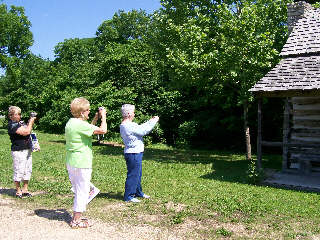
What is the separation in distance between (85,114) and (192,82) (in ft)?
28.0

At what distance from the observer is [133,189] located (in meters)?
7.32

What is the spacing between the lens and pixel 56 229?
568 cm

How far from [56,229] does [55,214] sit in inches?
34.4

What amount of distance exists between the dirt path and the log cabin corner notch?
5.56 metres

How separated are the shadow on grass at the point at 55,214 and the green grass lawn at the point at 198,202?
28 cm

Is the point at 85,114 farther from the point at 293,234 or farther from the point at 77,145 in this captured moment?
the point at 293,234

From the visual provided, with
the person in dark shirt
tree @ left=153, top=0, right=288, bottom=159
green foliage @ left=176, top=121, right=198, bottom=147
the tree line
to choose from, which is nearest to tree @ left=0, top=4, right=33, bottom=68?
the tree line

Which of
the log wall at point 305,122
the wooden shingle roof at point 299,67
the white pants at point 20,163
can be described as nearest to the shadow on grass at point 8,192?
the white pants at point 20,163

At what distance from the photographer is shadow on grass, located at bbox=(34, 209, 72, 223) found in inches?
246

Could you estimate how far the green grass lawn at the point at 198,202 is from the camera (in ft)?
19.5

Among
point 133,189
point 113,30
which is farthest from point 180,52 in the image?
point 113,30

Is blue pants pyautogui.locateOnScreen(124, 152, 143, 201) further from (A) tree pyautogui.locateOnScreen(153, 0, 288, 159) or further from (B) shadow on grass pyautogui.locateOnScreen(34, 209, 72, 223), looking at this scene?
(A) tree pyautogui.locateOnScreen(153, 0, 288, 159)

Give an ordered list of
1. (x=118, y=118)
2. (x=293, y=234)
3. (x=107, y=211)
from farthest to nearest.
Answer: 1. (x=118, y=118)
2. (x=107, y=211)
3. (x=293, y=234)

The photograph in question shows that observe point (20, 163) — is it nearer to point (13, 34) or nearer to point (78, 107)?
point (78, 107)
